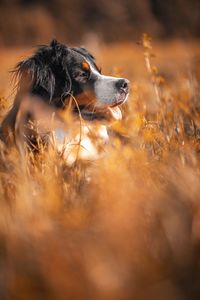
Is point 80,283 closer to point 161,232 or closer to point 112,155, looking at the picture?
point 161,232

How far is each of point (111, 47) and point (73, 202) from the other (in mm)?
18693

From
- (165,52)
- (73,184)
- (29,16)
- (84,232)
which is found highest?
(29,16)

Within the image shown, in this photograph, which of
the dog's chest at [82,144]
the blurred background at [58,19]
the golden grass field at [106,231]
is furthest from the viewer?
the blurred background at [58,19]

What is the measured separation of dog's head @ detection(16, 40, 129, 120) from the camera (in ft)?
13.1

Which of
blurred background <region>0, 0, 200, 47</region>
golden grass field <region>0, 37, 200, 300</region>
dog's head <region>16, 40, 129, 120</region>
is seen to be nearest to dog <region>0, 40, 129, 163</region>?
dog's head <region>16, 40, 129, 120</region>

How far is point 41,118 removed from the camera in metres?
3.60

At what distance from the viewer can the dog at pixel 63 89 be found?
3887 millimetres

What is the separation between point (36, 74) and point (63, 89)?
0.23 meters

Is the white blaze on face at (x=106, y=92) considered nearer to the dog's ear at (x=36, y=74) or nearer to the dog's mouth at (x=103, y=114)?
the dog's mouth at (x=103, y=114)

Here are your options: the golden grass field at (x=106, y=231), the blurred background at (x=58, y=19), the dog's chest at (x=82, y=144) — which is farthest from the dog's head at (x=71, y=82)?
the blurred background at (x=58, y=19)

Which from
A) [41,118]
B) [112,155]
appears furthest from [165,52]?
[112,155]

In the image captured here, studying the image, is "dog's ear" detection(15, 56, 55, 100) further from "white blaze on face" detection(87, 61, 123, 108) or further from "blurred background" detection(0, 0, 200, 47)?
"blurred background" detection(0, 0, 200, 47)

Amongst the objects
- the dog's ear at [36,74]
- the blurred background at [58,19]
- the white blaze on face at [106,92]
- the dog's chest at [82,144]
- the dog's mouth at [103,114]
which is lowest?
the dog's chest at [82,144]

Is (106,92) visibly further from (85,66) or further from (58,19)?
(58,19)
